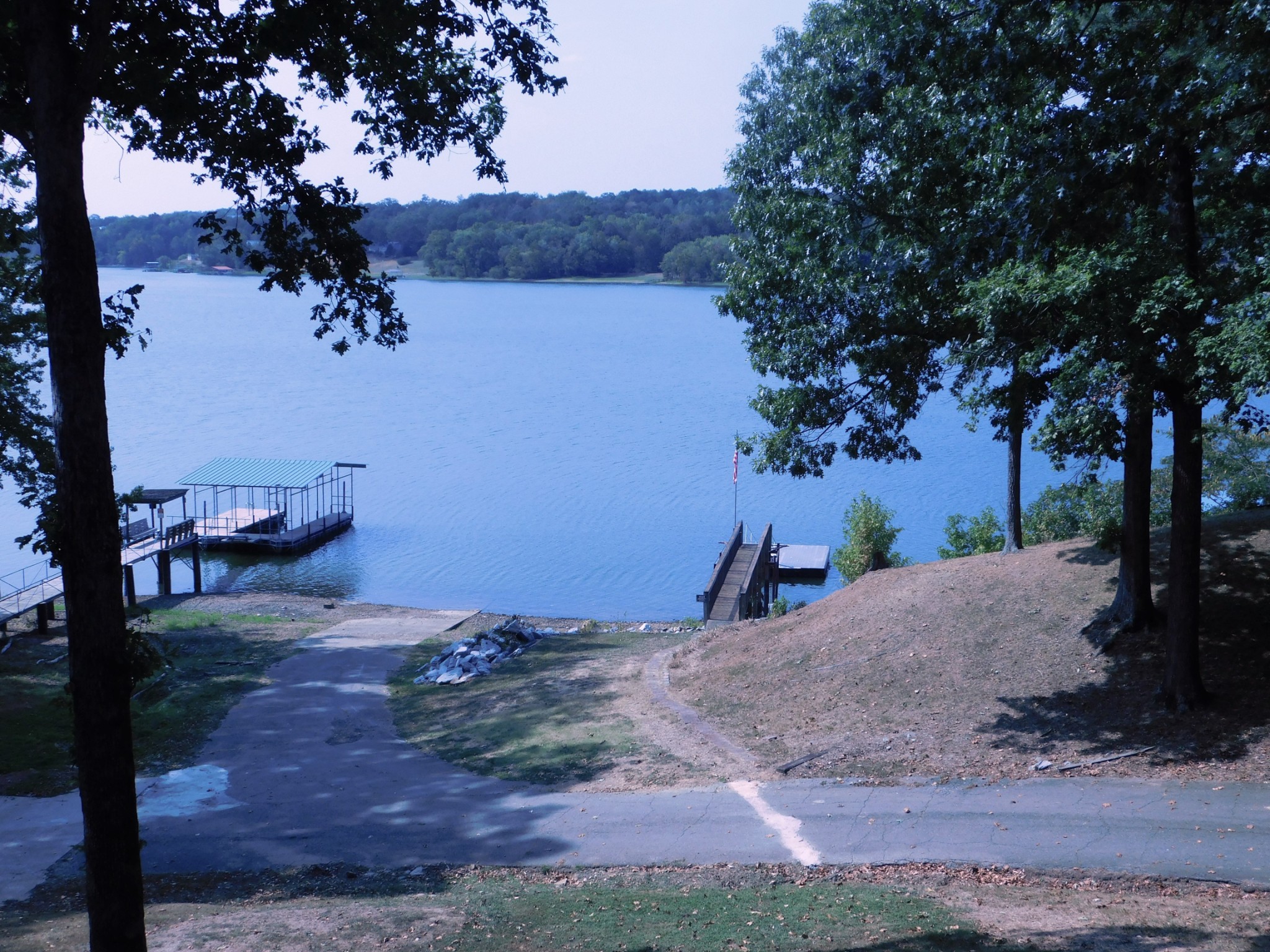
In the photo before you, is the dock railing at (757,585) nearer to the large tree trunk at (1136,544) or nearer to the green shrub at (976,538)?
the green shrub at (976,538)

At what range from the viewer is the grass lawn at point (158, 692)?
14.2m

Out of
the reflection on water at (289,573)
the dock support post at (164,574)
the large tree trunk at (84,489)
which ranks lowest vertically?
the reflection on water at (289,573)

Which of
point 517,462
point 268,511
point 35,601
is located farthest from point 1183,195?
point 517,462

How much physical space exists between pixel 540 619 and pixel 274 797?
1828 centimetres

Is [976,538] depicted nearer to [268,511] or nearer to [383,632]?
[383,632]

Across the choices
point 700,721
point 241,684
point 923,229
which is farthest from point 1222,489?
point 241,684

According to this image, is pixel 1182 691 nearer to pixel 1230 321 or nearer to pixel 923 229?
pixel 1230 321

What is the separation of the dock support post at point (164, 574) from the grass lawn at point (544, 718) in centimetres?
2053

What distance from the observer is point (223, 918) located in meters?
8.71

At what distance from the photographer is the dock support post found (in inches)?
1516

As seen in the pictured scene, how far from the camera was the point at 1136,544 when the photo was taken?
1326 centimetres

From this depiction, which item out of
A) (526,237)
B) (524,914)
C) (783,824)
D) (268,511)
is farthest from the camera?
(526,237)

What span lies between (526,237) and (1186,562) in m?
122

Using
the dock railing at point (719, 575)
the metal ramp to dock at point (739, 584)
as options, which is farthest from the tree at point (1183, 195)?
the dock railing at point (719, 575)
